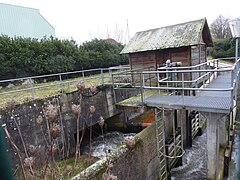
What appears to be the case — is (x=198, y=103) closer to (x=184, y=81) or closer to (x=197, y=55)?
(x=184, y=81)

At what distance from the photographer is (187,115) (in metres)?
9.96

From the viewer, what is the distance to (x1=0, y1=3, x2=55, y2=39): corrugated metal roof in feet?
57.8

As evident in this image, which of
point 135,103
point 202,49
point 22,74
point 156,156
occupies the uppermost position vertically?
point 202,49

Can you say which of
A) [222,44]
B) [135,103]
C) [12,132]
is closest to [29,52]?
[12,132]

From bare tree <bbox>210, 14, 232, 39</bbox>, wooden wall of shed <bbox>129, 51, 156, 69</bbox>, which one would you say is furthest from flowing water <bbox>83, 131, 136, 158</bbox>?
bare tree <bbox>210, 14, 232, 39</bbox>

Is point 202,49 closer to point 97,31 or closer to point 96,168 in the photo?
point 96,168

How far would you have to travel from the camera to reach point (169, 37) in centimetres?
1152

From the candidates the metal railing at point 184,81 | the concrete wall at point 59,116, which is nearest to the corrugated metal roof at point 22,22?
the concrete wall at point 59,116

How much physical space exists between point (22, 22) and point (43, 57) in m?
7.65

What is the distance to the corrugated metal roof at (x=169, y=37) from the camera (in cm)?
1054

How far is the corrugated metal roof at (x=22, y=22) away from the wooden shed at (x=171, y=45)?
10924mm

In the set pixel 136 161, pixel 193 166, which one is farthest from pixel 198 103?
pixel 193 166

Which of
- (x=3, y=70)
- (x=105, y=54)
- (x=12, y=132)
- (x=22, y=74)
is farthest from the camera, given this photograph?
(x=105, y=54)

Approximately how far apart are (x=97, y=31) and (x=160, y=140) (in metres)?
34.5
